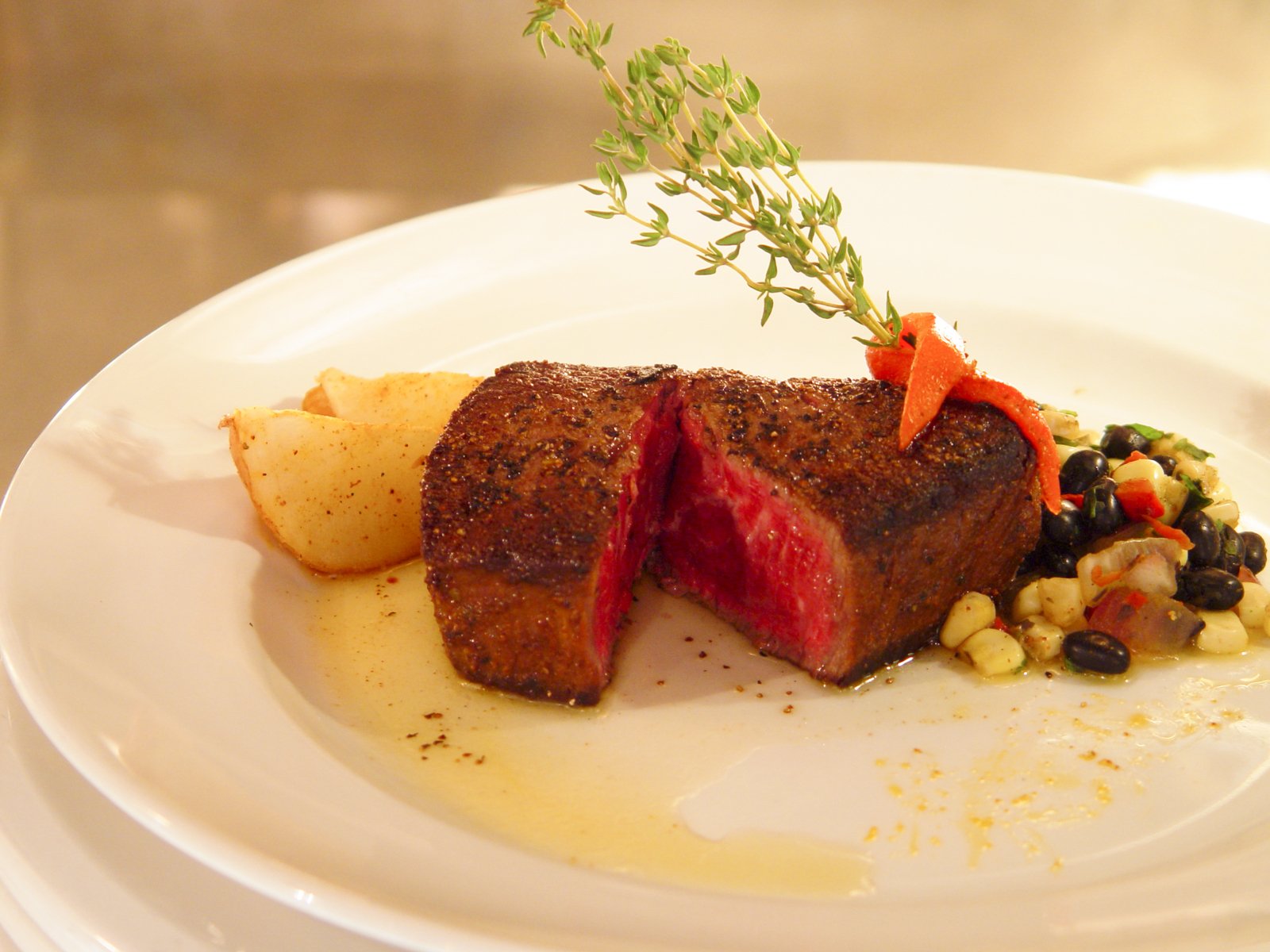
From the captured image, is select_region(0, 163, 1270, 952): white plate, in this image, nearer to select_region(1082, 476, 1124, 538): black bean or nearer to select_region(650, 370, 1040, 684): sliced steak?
select_region(650, 370, 1040, 684): sliced steak

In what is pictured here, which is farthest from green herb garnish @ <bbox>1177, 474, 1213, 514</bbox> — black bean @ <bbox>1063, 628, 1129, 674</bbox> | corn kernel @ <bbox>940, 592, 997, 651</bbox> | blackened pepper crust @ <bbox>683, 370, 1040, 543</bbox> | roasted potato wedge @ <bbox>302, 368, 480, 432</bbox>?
roasted potato wedge @ <bbox>302, 368, 480, 432</bbox>

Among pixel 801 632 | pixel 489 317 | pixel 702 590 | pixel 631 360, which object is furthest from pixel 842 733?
pixel 489 317

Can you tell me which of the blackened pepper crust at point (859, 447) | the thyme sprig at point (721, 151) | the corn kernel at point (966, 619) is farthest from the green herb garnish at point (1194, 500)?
the thyme sprig at point (721, 151)

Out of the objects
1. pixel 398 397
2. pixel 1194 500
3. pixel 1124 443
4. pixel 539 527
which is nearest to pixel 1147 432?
pixel 1124 443

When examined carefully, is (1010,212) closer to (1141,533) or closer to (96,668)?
(1141,533)

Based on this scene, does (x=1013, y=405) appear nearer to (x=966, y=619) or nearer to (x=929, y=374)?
(x=929, y=374)

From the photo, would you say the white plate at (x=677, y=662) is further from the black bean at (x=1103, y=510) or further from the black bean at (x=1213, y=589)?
the black bean at (x=1103, y=510)
